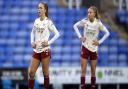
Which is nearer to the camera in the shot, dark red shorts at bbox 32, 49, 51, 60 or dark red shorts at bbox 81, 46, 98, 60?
dark red shorts at bbox 32, 49, 51, 60

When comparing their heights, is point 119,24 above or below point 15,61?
above

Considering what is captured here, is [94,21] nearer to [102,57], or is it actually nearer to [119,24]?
[102,57]

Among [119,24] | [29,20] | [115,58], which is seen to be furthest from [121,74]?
[29,20]

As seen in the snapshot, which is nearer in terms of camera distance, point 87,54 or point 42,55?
point 42,55

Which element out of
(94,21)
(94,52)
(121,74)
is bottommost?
(121,74)

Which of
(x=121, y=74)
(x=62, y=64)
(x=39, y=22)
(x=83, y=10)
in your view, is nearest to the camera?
(x=39, y=22)

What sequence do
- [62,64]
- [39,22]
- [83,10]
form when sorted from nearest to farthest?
1. [39,22]
2. [62,64]
3. [83,10]

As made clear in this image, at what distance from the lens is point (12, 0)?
15.6m

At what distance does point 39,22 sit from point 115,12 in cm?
752

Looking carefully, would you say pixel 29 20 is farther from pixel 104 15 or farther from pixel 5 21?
pixel 104 15

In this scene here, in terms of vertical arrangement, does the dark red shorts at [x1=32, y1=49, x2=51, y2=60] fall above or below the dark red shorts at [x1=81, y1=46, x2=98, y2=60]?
above

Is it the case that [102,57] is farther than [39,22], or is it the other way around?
[102,57]

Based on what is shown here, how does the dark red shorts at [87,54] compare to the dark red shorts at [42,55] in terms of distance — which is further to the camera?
the dark red shorts at [87,54]

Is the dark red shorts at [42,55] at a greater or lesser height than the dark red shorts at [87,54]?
greater
